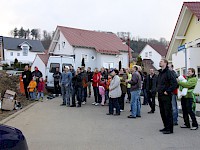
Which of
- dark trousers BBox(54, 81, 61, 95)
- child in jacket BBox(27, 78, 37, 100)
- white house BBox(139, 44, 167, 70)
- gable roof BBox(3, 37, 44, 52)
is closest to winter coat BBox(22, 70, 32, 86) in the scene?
child in jacket BBox(27, 78, 37, 100)

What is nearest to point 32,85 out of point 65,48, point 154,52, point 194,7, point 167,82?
point 167,82

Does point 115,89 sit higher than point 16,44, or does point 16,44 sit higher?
point 16,44

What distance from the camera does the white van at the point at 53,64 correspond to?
65.4ft

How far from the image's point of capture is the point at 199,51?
19047 millimetres

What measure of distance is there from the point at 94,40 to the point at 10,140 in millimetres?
42847

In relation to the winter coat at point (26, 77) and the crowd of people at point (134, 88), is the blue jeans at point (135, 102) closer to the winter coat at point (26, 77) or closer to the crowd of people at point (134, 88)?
the crowd of people at point (134, 88)

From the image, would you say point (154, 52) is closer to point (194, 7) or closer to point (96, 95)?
point (194, 7)

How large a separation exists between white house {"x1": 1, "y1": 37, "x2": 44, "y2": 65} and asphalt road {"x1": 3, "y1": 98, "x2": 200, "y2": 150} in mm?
61948

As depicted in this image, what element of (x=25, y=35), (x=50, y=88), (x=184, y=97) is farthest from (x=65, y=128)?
(x=25, y=35)

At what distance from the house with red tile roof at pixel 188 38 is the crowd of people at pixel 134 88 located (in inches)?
240

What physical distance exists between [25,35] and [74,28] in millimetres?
70803

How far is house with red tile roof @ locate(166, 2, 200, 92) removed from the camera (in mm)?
19094

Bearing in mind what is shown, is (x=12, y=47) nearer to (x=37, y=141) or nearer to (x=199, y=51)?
(x=199, y=51)

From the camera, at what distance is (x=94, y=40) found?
46.3m
